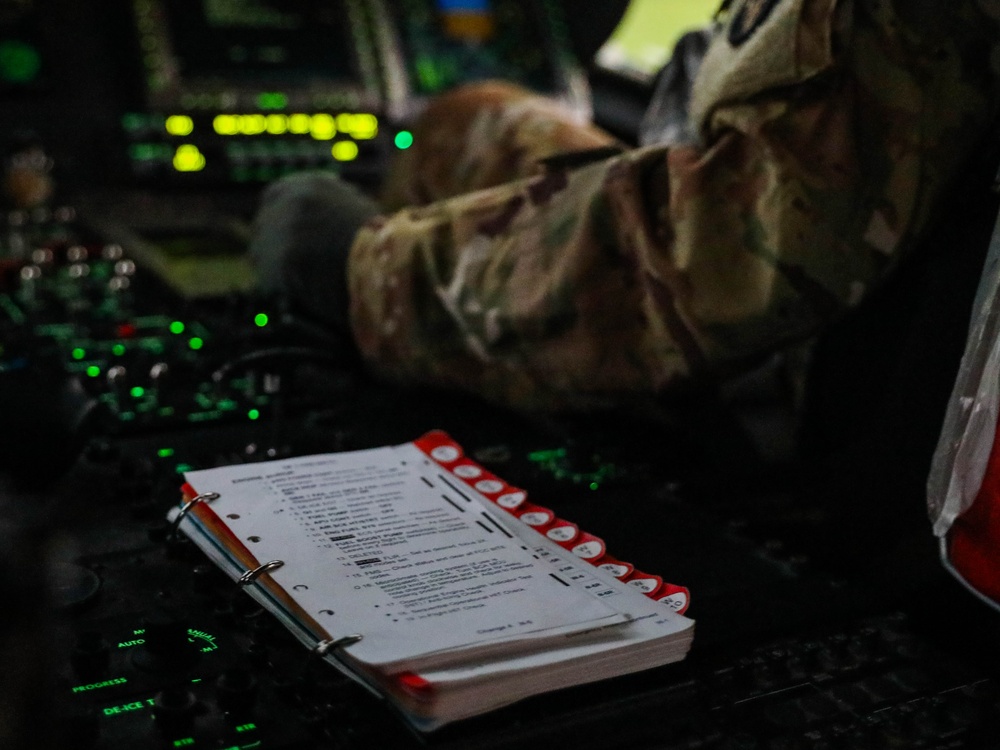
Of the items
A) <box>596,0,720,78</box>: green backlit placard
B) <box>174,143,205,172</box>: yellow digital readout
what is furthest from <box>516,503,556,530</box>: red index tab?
<box>596,0,720,78</box>: green backlit placard

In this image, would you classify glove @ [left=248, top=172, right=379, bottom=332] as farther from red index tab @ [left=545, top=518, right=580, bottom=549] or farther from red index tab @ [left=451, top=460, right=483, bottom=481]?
red index tab @ [left=545, top=518, right=580, bottom=549]

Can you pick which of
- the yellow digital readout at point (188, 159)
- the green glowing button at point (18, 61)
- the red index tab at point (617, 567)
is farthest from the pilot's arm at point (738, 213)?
the green glowing button at point (18, 61)

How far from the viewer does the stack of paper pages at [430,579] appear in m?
0.58

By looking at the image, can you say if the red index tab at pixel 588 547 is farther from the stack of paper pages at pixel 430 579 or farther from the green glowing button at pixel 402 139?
the green glowing button at pixel 402 139

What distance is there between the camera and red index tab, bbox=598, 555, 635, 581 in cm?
73

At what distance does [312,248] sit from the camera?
129 centimetres

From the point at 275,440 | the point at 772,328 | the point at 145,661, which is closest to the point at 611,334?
the point at 772,328

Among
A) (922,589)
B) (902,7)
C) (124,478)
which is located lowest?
(922,589)

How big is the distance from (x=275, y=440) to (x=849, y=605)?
491 millimetres

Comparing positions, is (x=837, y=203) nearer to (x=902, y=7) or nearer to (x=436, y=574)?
(x=902, y=7)

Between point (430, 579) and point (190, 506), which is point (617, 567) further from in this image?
point (190, 506)

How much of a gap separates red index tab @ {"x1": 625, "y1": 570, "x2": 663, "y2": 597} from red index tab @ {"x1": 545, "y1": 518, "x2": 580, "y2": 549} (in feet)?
0.19

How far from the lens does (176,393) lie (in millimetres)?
1088

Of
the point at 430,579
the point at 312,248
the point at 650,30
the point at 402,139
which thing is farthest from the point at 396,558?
the point at 650,30
